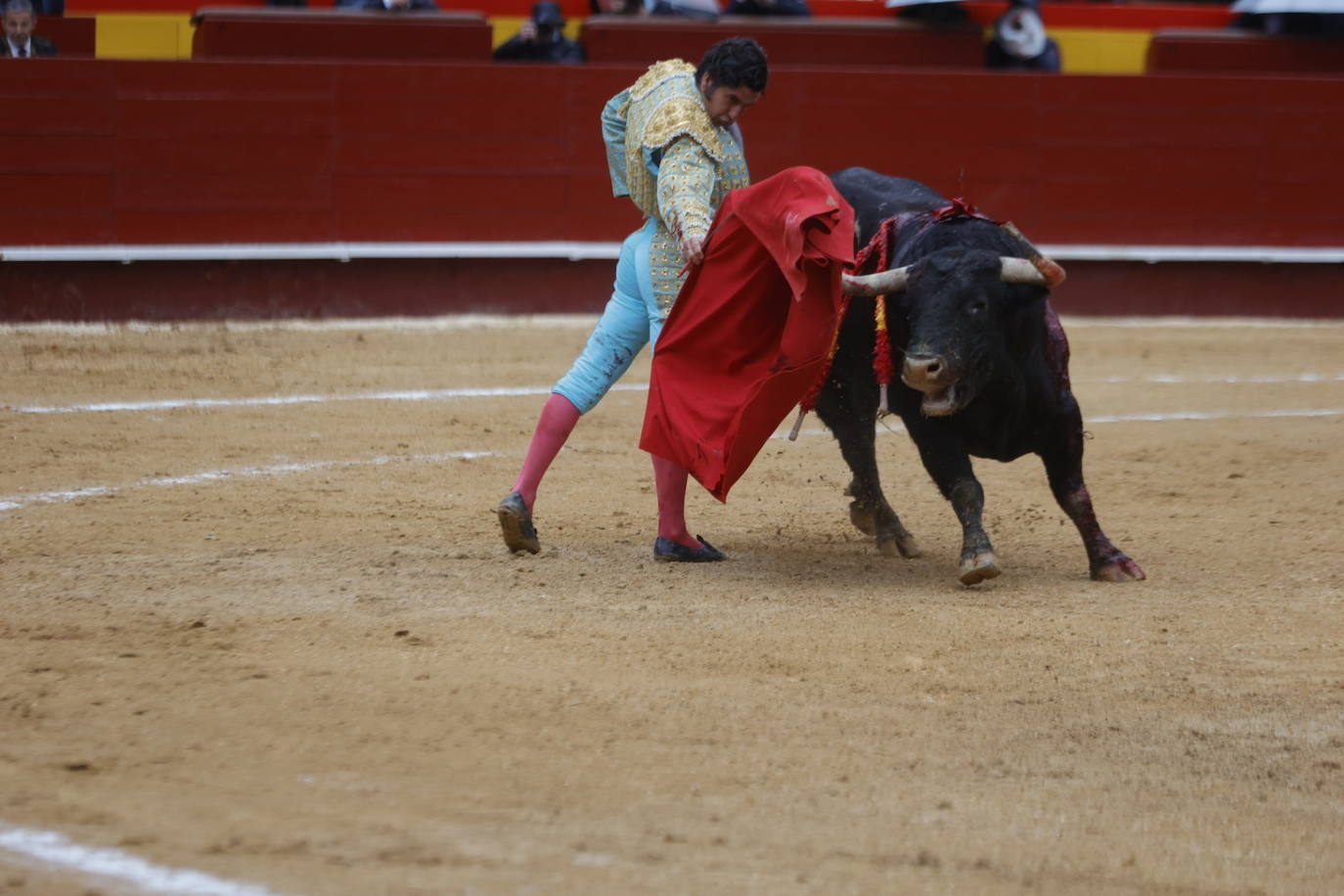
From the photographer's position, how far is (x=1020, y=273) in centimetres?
381

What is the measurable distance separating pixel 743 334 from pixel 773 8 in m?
5.22

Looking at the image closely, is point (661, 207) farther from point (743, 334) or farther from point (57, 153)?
point (57, 153)

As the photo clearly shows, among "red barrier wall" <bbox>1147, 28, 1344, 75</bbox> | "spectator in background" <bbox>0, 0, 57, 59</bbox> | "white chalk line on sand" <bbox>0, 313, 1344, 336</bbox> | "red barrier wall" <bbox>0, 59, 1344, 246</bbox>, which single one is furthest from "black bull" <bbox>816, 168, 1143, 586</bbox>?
"red barrier wall" <bbox>1147, 28, 1344, 75</bbox>

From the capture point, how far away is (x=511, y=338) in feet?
25.9

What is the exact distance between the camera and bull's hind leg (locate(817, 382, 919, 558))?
14.1ft

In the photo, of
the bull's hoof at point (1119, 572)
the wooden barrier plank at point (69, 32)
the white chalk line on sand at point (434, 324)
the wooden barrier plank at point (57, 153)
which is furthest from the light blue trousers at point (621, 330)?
the wooden barrier plank at point (69, 32)

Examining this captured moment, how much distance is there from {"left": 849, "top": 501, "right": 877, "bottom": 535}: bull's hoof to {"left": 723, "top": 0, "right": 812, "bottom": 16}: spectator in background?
4876 mm

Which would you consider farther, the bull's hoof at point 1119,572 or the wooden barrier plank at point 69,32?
the wooden barrier plank at point 69,32

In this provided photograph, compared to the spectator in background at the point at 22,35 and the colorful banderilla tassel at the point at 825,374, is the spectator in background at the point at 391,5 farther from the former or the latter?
the colorful banderilla tassel at the point at 825,374

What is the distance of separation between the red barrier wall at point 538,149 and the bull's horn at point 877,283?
4701mm

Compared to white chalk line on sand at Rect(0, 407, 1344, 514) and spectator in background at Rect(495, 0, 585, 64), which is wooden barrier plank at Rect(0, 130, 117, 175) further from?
white chalk line on sand at Rect(0, 407, 1344, 514)

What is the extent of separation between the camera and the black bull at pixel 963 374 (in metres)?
3.78

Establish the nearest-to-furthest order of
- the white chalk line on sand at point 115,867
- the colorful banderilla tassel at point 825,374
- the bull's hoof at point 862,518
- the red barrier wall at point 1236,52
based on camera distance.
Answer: the white chalk line on sand at point 115,867
the colorful banderilla tassel at point 825,374
the bull's hoof at point 862,518
the red barrier wall at point 1236,52

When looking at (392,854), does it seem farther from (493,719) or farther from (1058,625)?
(1058,625)
